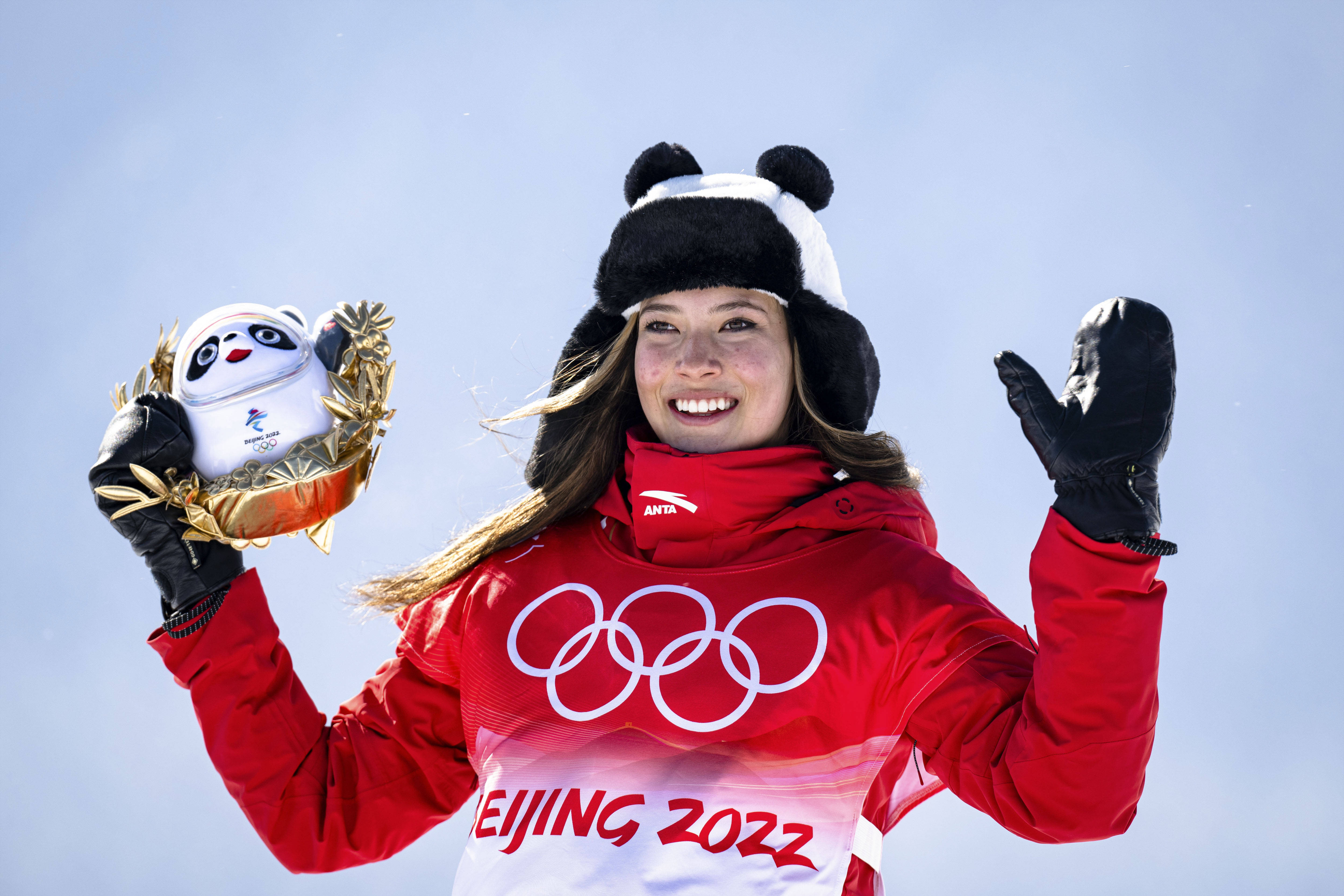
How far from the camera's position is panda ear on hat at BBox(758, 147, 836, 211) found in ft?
11.2

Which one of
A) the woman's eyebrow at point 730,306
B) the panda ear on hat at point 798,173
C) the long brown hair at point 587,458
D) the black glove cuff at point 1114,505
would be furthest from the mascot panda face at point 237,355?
the black glove cuff at point 1114,505

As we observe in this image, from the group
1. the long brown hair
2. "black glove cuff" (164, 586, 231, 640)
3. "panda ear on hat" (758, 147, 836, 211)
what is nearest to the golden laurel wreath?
"black glove cuff" (164, 586, 231, 640)

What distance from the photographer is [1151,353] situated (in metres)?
2.50

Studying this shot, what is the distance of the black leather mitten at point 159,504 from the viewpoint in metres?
3.11

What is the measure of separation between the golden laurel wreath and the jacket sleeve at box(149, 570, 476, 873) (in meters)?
0.22

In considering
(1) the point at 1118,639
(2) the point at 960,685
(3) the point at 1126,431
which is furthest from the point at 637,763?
(3) the point at 1126,431

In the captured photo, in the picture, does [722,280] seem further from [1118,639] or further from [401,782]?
[401,782]

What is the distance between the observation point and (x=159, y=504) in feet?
10.4

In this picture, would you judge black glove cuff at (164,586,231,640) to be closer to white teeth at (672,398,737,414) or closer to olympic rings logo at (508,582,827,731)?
olympic rings logo at (508,582,827,731)

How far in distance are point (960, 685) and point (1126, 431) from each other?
68 centimetres

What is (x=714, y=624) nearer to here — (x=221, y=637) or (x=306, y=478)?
(x=306, y=478)

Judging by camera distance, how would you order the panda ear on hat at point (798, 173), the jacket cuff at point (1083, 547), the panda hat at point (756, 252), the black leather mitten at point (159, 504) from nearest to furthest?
the jacket cuff at point (1083, 547)
the black leather mitten at point (159, 504)
the panda hat at point (756, 252)
the panda ear on hat at point (798, 173)

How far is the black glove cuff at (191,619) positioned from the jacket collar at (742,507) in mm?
1110

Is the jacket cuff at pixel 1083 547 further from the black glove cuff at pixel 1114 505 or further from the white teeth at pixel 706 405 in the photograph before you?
the white teeth at pixel 706 405
